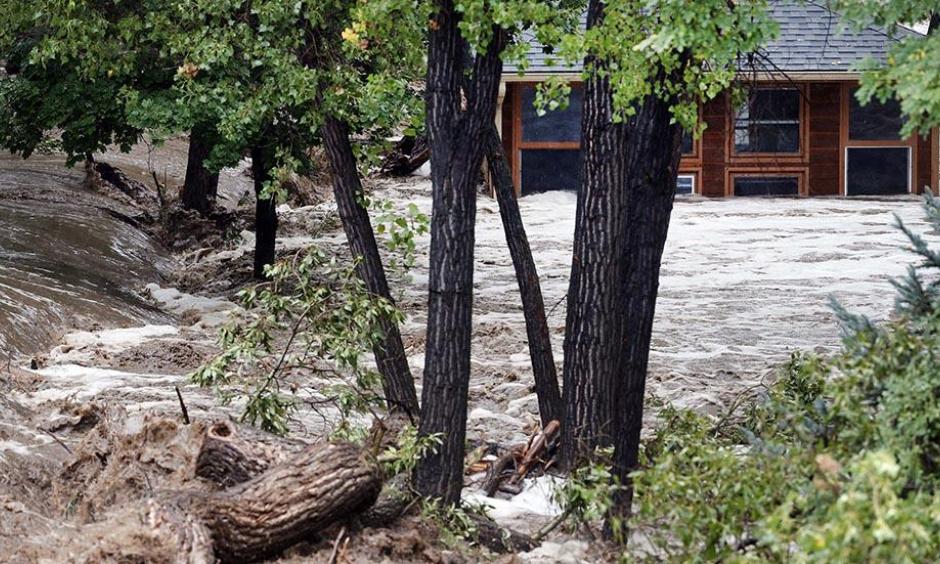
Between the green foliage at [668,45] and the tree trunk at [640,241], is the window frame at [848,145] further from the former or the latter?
the green foliage at [668,45]

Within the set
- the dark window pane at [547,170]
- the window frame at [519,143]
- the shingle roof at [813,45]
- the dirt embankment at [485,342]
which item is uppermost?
the shingle roof at [813,45]

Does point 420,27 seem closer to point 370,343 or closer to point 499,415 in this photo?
point 370,343

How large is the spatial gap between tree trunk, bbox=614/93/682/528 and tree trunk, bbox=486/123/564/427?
136 centimetres

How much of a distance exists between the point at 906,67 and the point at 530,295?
526cm

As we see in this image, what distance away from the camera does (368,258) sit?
29.7 feet

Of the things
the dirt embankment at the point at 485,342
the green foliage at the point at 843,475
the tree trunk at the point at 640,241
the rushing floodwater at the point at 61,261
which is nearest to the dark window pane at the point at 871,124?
the dirt embankment at the point at 485,342

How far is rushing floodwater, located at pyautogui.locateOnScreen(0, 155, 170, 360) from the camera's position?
13.4m

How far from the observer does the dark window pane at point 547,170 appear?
2742 cm

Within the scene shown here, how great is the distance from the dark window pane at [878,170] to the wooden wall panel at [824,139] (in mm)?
347

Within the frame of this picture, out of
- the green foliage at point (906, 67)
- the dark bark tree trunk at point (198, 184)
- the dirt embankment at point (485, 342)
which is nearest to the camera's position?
the green foliage at point (906, 67)

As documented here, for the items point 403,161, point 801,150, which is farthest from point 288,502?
point 801,150

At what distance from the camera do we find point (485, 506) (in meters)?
7.90

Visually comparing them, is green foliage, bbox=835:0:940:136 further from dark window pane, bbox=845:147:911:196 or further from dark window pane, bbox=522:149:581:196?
dark window pane, bbox=845:147:911:196

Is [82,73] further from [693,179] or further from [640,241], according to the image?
[693,179]
